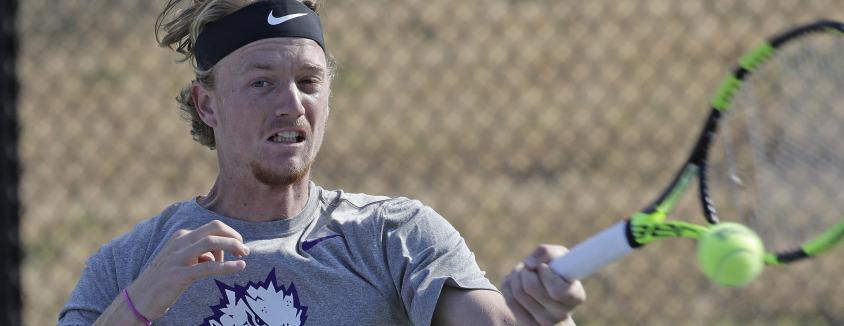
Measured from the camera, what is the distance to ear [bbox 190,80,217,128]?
296 centimetres

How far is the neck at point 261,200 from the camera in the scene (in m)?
2.85

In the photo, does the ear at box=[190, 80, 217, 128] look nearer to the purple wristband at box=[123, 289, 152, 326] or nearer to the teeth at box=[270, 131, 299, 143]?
the teeth at box=[270, 131, 299, 143]

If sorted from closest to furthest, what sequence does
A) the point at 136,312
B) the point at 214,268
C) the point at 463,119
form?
the point at 214,268 → the point at 136,312 → the point at 463,119

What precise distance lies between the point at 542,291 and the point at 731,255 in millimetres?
321

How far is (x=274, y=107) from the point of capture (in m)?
2.78

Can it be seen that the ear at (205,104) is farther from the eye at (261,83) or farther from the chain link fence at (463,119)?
the chain link fence at (463,119)

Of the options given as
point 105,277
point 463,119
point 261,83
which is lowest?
point 463,119

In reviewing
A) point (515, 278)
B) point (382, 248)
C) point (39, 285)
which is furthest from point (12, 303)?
point (515, 278)

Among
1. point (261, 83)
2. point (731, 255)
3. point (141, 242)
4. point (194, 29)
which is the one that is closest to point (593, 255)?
point (731, 255)

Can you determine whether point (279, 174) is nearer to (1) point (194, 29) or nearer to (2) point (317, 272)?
(2) point (317, 272)

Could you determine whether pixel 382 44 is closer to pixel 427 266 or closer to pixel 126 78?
pixel 126 78

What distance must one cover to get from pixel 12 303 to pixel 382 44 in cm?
279

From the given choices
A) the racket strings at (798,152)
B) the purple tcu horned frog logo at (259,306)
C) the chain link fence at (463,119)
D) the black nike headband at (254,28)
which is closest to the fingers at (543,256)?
the racket strings at (798,152)

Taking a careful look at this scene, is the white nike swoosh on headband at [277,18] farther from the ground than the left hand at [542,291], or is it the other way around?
the white nike swoosh on headband at [277,18]
